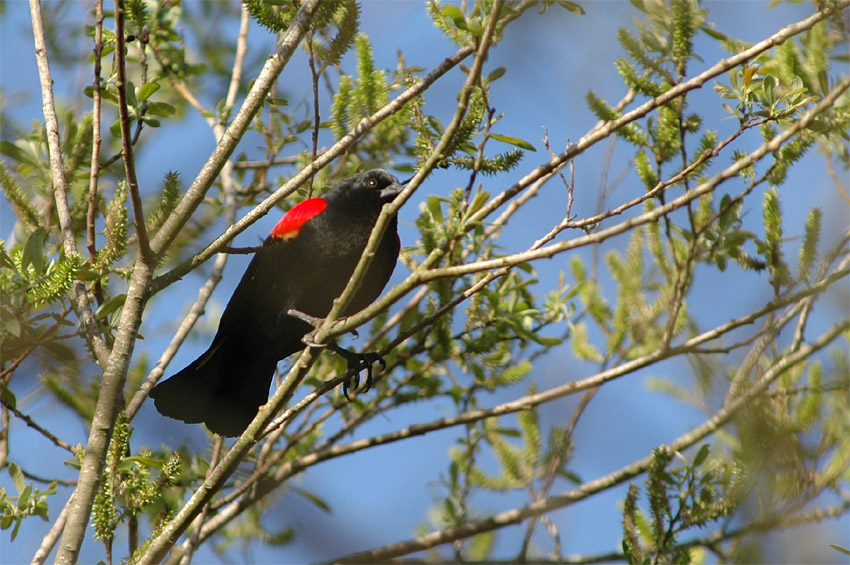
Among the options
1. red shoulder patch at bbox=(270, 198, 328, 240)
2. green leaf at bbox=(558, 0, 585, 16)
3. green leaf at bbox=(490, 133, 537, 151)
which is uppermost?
red shoulder patch at bbox=(270, 198, 328, 240)

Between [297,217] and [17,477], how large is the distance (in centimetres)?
163

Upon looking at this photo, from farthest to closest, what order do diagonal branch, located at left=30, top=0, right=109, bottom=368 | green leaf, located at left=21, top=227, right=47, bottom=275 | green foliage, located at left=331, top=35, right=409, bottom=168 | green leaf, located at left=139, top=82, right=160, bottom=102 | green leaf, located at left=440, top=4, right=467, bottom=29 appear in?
green foliage, located at left=331, top=35, right=409, bottom=168
green leaf, located at left=139, top=82, right=160, bottom=102
diagonal branch, located at left=30, top=0, right=109, bottom=368
green leaf, located at left=21, top=227, right=47, bottom=275
green leaf, located at left=440, top=4, right=467, bottom=29

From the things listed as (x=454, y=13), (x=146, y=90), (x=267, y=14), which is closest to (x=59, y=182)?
(x=146, y=90)

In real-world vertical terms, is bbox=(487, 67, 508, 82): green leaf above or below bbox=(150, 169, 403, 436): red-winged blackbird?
below

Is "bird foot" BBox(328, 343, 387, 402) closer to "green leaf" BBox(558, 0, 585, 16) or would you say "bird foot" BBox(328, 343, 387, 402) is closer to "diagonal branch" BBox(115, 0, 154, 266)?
"diagonal branch" BBox(115, 0, 154, 266)

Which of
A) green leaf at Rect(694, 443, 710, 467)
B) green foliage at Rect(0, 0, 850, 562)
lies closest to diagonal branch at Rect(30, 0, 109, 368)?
green foliage at Rect(0, 0, 850, 562)

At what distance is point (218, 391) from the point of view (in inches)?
157

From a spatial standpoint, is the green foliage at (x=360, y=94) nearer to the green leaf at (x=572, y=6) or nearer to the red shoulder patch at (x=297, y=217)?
the red shoulder patch at (x=297, y=217)

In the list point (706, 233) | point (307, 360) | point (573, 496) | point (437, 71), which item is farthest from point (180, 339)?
point (706, 233)

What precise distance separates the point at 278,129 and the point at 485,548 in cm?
242

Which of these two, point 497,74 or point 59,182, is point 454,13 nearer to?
point 497,74

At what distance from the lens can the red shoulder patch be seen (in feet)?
13.2

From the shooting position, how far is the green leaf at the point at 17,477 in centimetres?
307

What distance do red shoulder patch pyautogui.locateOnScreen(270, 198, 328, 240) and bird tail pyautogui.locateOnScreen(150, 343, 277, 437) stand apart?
597 mm
